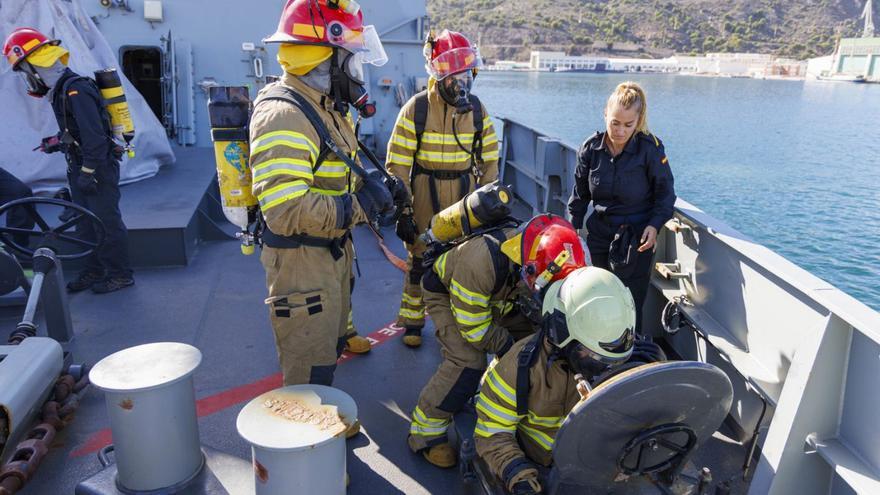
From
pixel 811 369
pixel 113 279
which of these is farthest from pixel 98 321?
pixel 811 369

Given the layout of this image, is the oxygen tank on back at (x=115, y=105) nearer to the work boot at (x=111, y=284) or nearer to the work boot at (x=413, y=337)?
the work boot at (x=111, y=284)

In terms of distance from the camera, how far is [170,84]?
7.61m

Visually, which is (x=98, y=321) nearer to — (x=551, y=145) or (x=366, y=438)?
(x=366, y=438)

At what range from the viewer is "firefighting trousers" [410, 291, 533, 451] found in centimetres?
268

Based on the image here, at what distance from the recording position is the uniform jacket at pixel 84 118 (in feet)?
13.5

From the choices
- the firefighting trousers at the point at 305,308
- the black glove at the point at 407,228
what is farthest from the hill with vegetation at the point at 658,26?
the firefighting trousers at the point at 305,308

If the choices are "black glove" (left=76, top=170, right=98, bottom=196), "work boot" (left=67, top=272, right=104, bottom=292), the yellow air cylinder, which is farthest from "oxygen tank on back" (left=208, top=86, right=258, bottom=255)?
"work boot" (left=67, top=272, right=104, bottom=292)

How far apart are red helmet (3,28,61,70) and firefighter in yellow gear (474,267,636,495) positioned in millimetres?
3704

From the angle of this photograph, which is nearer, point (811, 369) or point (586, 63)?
point (811, 369)

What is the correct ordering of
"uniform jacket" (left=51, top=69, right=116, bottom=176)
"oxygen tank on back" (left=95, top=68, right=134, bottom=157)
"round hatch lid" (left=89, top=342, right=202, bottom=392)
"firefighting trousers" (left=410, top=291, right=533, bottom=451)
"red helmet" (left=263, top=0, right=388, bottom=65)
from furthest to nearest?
1. "oxygen tank on back" (left=95, top=68, right=134, bottom=157)
2. "uniform jacket" (left=51, top=69, right=116, bottom=176)
3. "firefighting trousers" (left=410, top=291, right=533, bottom=451)
4. "red helmet" (left=263, top=0, right=388, bottom=65)
5. "round hatch lid" (left=89, top=342, right=202, bottom=392)

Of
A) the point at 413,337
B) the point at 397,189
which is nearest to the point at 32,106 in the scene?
the point at 413,337

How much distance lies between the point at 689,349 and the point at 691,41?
8528cm

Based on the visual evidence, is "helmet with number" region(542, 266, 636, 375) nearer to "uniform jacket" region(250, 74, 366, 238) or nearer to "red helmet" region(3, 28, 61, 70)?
"uniform jacket" region(250, 74, 366, 238)

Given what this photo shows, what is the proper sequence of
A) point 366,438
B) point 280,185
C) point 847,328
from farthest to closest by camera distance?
1. point 366,438
2. point 280,185
3. point 847,328
